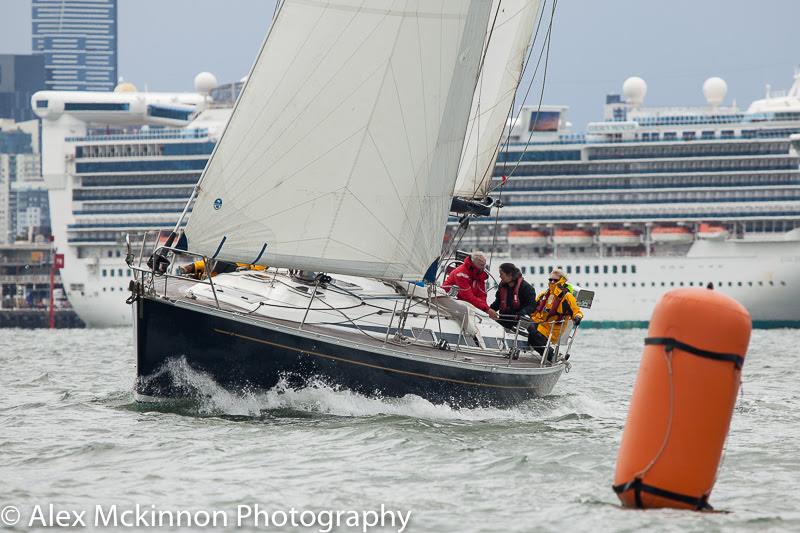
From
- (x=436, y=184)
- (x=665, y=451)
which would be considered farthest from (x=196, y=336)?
(x=665, y=451)

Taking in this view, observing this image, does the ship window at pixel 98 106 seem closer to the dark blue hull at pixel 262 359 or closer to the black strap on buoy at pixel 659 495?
the dark blue hull at pixel 262 359

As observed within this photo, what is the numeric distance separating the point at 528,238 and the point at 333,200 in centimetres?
5031

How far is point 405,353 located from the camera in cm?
1573

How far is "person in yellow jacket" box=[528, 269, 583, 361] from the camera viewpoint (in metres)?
18.3

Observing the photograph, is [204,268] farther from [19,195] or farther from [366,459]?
[19,195]

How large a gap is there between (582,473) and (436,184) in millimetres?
4485

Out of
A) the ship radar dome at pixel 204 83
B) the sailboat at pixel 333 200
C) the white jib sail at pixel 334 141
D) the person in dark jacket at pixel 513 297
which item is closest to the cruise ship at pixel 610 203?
the ship radar dome at pixel 204 83

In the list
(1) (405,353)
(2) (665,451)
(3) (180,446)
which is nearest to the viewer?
(2) (665,451)

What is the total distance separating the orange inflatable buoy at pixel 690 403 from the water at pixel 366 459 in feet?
0.69

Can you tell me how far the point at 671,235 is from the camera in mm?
64188

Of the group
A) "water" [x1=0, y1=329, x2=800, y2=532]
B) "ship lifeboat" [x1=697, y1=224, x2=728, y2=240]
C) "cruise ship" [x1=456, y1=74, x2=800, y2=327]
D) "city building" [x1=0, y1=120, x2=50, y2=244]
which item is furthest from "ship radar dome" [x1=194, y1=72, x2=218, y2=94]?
"water" [x1=0, y1=329, x2=800, y2=532]

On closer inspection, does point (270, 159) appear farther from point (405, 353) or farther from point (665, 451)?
point (665, 451)

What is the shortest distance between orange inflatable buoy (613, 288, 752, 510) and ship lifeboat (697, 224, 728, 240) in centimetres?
5306

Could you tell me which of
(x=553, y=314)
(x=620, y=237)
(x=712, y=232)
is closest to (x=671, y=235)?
(x=712, y=232)
